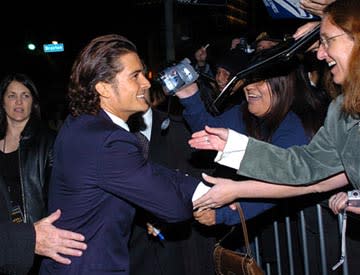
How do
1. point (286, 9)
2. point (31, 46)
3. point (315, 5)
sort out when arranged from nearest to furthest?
point (315, 5)
point (286, 9)
point (31, 46)

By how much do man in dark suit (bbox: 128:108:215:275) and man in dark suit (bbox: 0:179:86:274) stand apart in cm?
94

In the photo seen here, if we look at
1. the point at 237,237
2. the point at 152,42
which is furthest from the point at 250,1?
the point at 237,237

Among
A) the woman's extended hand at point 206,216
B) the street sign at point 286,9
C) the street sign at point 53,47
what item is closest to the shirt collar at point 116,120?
the woman's extended hand at point 206,216

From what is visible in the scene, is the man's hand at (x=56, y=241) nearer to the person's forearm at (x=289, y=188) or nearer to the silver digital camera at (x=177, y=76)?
the person's forearm at (x=289, y=188)

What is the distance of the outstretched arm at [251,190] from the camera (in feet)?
10.7

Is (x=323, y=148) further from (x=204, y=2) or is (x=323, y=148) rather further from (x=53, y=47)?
(x=53, y=47)

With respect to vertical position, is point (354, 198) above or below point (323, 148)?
below

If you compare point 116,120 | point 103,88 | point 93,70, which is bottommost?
point 116,120

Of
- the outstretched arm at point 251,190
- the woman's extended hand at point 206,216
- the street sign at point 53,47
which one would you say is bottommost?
the woman's extended hand at point 206,216

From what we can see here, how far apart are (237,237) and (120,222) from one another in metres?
1.79

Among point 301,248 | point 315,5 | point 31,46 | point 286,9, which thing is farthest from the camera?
point 31,46

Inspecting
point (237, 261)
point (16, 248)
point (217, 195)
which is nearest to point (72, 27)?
point (217, 195)

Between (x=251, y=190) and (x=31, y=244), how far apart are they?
1.48m

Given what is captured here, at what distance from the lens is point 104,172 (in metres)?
2.56
